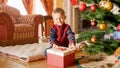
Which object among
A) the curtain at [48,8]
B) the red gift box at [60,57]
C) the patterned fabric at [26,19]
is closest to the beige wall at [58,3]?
the curtain at [48,8]

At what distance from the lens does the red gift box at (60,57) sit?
7.39ft

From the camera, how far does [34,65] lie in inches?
94.0

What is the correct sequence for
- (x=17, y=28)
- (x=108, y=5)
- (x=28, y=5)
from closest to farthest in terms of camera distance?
(x=108, y=5)
(x=17, y=28)
(x=28, y=5)

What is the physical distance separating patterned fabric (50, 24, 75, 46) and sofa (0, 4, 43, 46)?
148cm

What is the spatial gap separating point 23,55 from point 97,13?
1.39 metres

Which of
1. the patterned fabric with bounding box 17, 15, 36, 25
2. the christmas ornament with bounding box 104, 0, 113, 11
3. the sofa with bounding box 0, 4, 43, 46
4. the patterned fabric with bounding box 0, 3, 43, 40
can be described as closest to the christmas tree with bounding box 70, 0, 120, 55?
the christmas ornament with bounding box 104, 0, 113, 11

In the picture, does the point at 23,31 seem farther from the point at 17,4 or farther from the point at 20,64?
the point at 20,64

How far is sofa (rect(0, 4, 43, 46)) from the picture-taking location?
3877mm

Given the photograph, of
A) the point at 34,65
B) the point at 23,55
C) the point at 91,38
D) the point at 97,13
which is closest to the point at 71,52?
the point at 34,65

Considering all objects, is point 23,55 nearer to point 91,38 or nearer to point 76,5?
point 91,38

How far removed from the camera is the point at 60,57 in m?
2.26

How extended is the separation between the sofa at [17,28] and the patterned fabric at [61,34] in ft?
4.87

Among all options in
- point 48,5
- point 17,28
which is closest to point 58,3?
point 48,5

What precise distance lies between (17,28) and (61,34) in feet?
5.32
